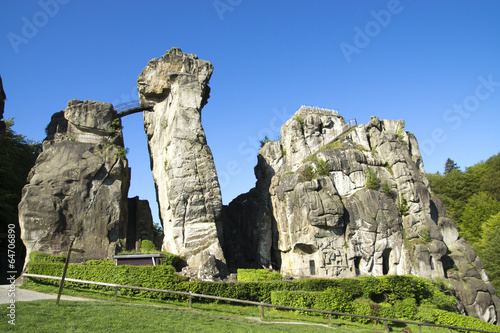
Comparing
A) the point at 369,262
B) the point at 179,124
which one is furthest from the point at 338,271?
the point at 179,124

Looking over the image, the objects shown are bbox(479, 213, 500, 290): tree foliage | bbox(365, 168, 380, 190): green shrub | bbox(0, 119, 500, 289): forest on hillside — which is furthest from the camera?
bbox(365, 168, 380, 190): green shrub

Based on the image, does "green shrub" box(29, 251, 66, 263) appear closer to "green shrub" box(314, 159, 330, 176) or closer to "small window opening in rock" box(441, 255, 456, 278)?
"green shrub" box(314, 159, 330, 176)

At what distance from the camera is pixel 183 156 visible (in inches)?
1410

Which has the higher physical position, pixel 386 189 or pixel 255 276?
pixel 386 189

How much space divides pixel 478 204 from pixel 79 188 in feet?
165

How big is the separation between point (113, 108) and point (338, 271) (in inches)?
1112

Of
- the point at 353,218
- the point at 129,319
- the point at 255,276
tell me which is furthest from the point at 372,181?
the point at 129,319

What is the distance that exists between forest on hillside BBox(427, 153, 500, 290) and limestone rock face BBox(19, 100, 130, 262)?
39.0 metres

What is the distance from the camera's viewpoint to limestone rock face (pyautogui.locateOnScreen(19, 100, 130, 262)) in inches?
1206

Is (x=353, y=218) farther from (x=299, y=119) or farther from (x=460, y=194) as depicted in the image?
(x=460, y=194)

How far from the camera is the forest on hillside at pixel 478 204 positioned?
139ft

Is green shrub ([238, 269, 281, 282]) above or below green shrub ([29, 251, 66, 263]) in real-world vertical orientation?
below

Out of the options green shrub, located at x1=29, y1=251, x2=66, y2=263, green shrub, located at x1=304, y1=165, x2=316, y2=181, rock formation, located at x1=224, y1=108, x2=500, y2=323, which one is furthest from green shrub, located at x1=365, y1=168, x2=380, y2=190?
green shrub, located at x1=29, y1=251, x2=66, y2=263

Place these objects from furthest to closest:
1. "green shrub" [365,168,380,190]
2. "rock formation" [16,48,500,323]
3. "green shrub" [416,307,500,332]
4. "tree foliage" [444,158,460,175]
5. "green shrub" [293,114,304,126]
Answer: "tree foliage" [444,158,460,175]
"green shrub" [293,114,304,126]
"green shrub" [365,168,380,190]
"rock formation" [16,48,500,323]
"green shrub" [416,307,500,332]
